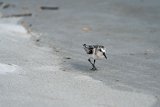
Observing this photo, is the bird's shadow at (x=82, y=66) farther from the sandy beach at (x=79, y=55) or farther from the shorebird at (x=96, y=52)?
the shorebird at (x=96, y=52)

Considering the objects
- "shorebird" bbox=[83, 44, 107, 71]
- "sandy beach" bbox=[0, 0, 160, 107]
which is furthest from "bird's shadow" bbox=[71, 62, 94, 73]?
"shorebird" bbox=[83, 44, 107, 71]

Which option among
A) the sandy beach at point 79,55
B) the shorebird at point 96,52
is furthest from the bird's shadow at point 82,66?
the shorebird at point 96,52

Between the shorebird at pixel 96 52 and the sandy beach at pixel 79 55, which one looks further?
the shorebird at pixel 96 52

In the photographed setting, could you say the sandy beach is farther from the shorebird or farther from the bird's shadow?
the shorebird

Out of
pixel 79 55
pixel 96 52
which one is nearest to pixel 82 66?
pixel 96 52

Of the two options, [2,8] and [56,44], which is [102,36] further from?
[2,8]

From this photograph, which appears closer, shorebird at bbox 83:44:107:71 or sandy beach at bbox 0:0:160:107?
sandy beach at bbox 0:0:160:107

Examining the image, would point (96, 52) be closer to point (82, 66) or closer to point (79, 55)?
point (82, 66)

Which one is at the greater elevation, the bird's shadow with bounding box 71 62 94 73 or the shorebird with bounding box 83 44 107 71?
the shorebird with bounding box 83 44 107 71
